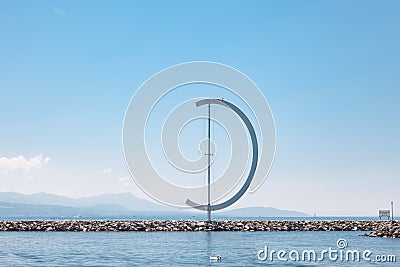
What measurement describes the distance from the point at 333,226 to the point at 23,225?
135 feet

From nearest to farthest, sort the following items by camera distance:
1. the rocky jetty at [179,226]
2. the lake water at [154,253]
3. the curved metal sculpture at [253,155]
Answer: the lake water at [154,253]
the curved metal sculpture at [253,155]
the rocky jetty at [179,226]

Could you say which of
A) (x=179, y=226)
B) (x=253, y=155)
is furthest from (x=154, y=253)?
(x=179, y=226)

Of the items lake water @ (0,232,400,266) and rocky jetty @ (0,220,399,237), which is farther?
rocky jetty @ (0,220,399,237)

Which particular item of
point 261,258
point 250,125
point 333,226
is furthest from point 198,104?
point 333,226

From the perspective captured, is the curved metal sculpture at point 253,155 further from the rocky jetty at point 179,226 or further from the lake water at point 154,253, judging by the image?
the rocky jetty at point 179,226

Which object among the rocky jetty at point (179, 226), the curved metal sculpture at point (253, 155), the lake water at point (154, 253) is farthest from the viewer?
the rocky jetty at point (179, 226)

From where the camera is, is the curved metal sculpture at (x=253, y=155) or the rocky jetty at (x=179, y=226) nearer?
the curved metal sculpture at (x=253, y=155)

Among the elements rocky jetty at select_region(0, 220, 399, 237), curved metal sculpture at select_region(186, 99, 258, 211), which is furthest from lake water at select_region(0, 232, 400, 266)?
rocky jetty at select_region(0, 220, 399, 237)

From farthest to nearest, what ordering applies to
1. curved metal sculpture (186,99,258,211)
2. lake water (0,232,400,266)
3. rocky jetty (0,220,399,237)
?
rocky jetty (0,220,399,237), curved metal sculpture (186,99,258,211), lake water (0,232,400,266)

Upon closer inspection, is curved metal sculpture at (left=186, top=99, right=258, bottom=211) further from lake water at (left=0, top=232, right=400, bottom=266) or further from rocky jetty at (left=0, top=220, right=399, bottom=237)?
rocky jetty at (left=0, top=220, right=399, bottom=237)

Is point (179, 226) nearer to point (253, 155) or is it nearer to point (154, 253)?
point (253, 155)

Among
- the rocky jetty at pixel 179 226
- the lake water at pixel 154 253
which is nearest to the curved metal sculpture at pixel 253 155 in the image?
the lake water at pixel 154 253

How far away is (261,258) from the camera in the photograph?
3338cm

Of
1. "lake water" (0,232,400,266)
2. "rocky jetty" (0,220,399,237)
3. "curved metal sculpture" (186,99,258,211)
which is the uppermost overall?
"curved metal sculpture" (186,99,258,211)
